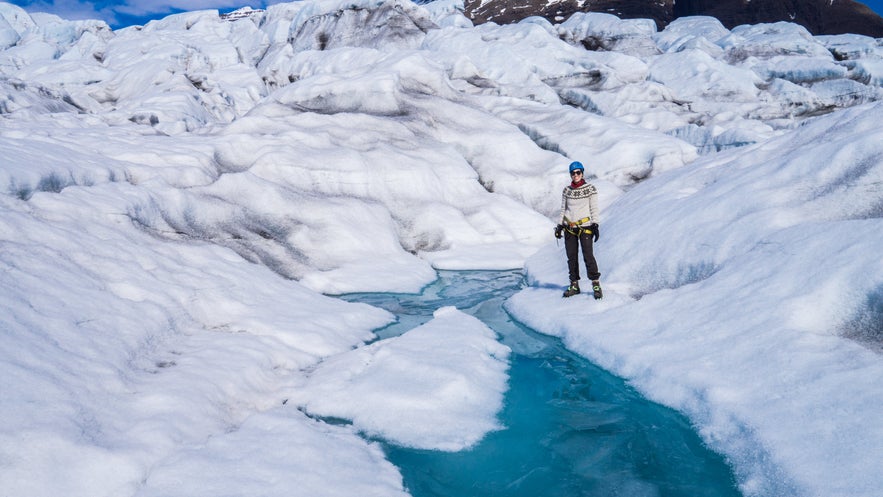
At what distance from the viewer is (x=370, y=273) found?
12.2 metres

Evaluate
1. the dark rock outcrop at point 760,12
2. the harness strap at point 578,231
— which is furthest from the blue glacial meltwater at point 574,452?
the dark rock outcrop at point 760,12

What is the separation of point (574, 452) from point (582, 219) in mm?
4722

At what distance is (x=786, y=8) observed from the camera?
293ft

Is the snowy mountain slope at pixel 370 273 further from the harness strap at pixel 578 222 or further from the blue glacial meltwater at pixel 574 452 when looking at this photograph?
the harness strap at pixel 578 222

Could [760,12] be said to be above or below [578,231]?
above

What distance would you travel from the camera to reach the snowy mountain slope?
4.21 m

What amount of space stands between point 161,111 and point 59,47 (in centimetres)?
5532

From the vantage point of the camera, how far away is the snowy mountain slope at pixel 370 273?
13.8ft

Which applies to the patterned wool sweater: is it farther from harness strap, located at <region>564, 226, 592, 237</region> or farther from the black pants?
the black pants

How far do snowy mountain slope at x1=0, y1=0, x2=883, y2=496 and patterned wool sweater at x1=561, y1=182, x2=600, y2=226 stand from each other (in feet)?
4.64

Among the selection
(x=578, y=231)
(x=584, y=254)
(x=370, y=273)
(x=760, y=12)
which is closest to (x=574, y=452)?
(x=584, y=254)

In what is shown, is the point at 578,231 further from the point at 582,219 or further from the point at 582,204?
the point at 582,204

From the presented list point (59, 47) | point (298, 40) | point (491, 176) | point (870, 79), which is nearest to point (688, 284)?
point (491, 176)

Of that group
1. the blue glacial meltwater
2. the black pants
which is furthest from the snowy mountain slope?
the black pants
